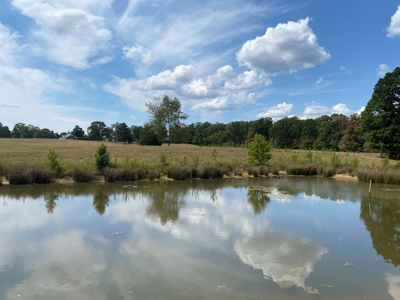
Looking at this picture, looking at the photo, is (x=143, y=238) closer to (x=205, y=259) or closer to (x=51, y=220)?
(x=205, y=259)

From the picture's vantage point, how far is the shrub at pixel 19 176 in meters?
14.8

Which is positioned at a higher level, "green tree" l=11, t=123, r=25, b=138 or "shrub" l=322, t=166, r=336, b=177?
"green tree" l=11, t=123, r=25, b=138

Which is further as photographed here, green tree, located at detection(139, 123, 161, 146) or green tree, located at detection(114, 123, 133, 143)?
green tree, located at detection(114, 123, 133, 143)

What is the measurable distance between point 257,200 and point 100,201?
245 inches

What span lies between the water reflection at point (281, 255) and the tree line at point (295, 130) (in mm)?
21623

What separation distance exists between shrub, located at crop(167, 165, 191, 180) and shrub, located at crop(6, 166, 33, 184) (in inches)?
289

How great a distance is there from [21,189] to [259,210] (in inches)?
424

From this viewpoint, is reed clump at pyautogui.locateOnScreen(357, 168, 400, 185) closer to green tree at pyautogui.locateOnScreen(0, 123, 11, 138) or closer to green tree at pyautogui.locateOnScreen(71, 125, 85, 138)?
green tree at pyautogui.locateOnScreen(71, 125, 85, 138)

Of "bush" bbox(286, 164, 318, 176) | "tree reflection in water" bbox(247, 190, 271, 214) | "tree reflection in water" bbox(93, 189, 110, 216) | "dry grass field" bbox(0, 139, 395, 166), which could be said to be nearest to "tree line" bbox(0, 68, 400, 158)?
"dry grass field" bbox(0, 139, 395, 166)

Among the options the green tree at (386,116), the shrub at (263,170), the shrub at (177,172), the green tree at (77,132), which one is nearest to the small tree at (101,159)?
the shrub at (177,172)

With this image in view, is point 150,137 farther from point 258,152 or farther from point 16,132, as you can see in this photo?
point 16,132

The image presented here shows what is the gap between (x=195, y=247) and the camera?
6.56m

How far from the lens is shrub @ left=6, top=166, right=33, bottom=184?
14773 millimetres

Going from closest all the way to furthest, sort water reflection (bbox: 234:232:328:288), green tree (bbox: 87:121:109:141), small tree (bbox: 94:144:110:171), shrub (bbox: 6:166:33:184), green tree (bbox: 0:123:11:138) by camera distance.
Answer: water reflection (bbox: 234:232:328:288), shrub (bbox: 6:166:33:184), small tree (bbox: 94:144:110:171), green tree (bbox: 87:121:109:141), green tree (bbox: 0:123:11:138)
